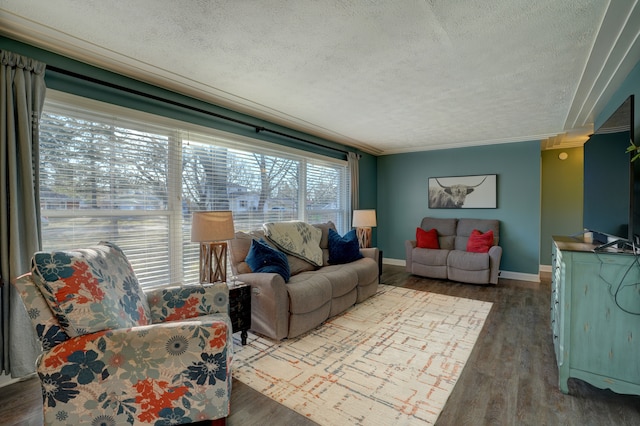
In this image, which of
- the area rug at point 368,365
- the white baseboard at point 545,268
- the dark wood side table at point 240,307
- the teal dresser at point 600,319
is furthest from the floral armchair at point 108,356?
the white baseboard at point 545,268

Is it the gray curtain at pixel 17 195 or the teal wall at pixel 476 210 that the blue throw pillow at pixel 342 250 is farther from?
the gray curtain at pixel 17 195

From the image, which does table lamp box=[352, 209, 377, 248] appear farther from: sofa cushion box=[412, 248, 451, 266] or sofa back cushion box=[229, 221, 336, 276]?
sofa back cushion box=[229, 221, 336, 276]

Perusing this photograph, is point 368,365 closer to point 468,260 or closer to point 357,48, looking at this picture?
point 357,48

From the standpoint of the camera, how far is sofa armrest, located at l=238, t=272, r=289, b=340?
2566 millimetres

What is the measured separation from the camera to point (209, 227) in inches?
98.3

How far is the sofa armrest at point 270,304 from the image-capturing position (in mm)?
2566

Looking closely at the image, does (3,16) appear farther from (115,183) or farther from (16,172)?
(115,183)

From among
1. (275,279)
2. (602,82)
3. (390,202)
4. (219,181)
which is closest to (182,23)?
(219,181)

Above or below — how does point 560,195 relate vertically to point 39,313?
above

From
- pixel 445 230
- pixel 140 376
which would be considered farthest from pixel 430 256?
pixel 140 376

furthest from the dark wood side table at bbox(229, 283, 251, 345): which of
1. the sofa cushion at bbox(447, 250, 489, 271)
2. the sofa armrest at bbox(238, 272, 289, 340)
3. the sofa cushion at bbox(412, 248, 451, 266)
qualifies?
the sofa cushion at bbox(447, 250, 489, 271)

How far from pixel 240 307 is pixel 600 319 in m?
2.58

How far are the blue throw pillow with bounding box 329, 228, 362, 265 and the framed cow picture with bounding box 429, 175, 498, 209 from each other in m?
2.59

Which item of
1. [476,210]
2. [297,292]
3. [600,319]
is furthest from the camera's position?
[476,210]
